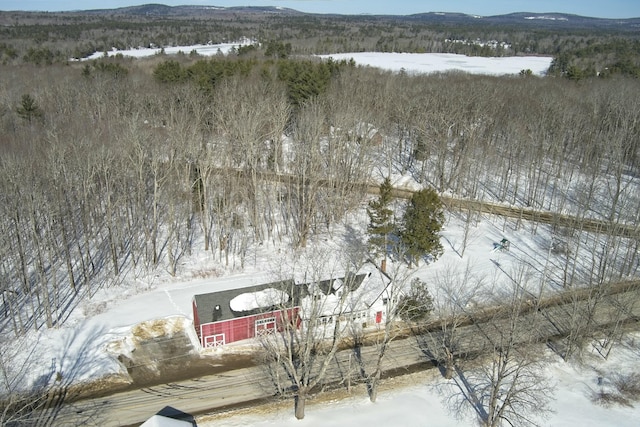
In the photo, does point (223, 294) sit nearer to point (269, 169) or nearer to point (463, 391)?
point (463, 391)

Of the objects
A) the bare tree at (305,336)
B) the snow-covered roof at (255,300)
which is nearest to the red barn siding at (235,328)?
the snow-covered roof at (255,300)

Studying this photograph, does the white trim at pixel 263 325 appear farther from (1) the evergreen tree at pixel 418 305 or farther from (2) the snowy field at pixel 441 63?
(2) the snowy field at pixel 441 63

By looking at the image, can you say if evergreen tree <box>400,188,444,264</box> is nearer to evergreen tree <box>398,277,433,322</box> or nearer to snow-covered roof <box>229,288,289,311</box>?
evergreen tree <box>398,277,433,322</box>

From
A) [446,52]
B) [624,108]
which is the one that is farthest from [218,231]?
[446,52]

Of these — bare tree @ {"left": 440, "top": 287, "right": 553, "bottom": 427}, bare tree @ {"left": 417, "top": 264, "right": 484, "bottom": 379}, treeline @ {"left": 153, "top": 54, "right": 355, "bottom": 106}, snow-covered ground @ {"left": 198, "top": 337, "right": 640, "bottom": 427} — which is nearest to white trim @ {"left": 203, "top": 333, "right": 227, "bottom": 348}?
snow-covered ground @ {"left": 198, "top": 337, "right": 640, "bottom": 427}

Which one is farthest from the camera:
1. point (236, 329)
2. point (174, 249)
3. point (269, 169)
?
point (269, 169)
